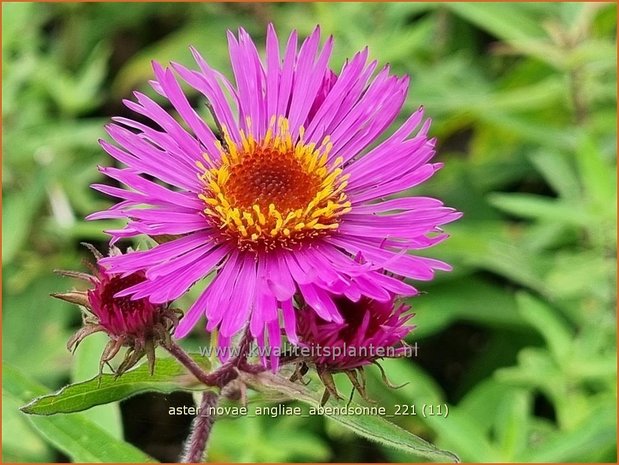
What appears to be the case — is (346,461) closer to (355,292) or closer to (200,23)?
(355,292)

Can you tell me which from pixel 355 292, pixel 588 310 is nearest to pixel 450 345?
pixel 588 310

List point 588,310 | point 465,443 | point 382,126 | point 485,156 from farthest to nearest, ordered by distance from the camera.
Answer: point 485,156
point 588,310
point 465,443
point 382,126

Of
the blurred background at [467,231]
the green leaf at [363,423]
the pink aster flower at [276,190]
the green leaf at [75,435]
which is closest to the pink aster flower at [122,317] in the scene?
the pink aster flower at [276,190]

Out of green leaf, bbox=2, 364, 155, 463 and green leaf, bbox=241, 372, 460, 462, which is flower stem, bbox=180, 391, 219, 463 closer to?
green leaf, bbox=241, 372, 460, 462

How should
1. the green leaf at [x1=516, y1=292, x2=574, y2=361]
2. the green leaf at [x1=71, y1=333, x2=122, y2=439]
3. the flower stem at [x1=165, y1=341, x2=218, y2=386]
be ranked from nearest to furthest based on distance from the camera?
the flower stem at [x1=165, y1=341, x2=218, y2=386]
the green leaf at [x1=71, y1=333, x2=122, y2=439]
the green leaf at [x1=516, y1=292, x2=574, y2=361]

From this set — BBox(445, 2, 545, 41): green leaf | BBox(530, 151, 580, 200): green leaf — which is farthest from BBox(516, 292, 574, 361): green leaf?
BBox(445, 2, 545, 41): green leaf

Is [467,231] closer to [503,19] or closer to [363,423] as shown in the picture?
[503,19]

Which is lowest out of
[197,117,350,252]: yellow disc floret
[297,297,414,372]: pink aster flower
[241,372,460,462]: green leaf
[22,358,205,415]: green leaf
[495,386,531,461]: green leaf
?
[495,386,531,461]: green leaf
